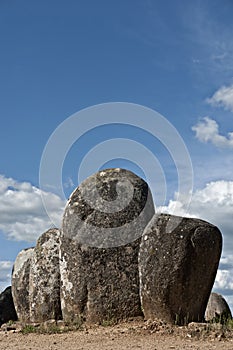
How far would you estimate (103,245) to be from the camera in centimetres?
1453

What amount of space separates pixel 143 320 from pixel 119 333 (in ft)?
4.33

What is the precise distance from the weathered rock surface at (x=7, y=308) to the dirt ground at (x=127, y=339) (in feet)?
19.9

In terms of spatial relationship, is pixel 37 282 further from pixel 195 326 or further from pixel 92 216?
pixel 195 326

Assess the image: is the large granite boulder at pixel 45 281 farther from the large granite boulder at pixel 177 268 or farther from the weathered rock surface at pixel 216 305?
the weathered rock surface at pixel 216 305

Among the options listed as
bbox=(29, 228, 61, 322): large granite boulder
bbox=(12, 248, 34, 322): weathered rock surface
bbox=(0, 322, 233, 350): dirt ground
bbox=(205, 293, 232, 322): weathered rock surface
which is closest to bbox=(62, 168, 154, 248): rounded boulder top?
bbox=(29, 228, 61, 322): large granite boulder

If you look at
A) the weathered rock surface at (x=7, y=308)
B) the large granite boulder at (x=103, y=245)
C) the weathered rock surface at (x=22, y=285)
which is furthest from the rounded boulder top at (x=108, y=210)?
the weathered rock surface at (x=7, y=308)

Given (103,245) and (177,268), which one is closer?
(177,268)

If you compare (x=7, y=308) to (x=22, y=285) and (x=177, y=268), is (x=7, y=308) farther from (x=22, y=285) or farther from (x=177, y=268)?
(x=177, y=268)

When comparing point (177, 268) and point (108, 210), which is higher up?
point (108, 210)

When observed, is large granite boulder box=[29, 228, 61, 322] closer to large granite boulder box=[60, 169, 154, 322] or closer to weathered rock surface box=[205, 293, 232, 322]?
large granite boulder box=[60, 169, 154, 322]

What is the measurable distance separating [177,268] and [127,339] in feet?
6.91

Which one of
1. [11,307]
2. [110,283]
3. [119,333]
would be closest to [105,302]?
[110,283]

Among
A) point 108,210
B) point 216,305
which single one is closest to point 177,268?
point 108,210

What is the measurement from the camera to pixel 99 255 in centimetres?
1442
